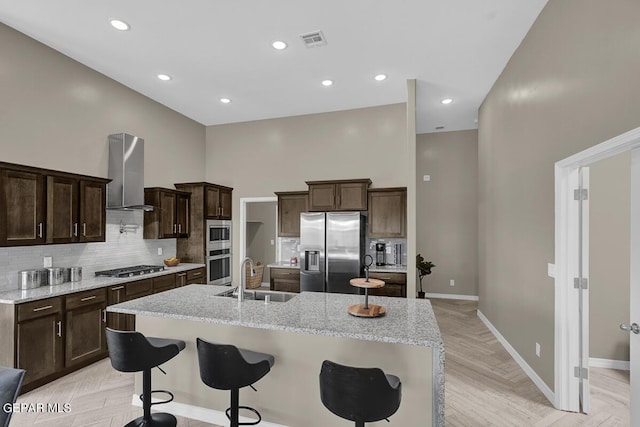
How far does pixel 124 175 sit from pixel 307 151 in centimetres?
300

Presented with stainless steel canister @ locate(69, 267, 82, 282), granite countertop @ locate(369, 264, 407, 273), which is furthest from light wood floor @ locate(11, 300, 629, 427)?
granite countertop @ locate(369, 264, 407, 273)

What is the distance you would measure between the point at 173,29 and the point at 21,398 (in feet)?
12.8

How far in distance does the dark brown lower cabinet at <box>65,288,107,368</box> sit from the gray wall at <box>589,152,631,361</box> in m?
5.65

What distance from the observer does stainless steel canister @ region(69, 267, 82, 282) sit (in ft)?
12.2

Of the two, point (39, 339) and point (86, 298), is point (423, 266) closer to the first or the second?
point (86, 298)

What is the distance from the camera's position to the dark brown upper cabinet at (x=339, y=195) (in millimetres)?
5109

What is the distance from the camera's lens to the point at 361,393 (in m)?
1.63

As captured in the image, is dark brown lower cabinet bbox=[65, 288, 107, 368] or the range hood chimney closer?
dark brown lower cabinet bbox=[65, 288, 107, 368]

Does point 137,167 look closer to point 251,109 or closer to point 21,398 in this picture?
point 251,109

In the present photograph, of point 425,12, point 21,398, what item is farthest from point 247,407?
point 425,12

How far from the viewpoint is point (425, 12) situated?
3100 millimetres

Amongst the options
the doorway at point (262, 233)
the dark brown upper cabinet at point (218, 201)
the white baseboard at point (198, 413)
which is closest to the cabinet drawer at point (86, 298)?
the white baseboard at point (198, 413)

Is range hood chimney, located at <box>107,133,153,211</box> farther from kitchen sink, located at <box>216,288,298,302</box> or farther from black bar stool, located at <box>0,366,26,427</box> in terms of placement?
black bar stool, located at <box>0,366,26,427</box>

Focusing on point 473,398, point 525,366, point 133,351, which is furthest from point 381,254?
point 133,351
